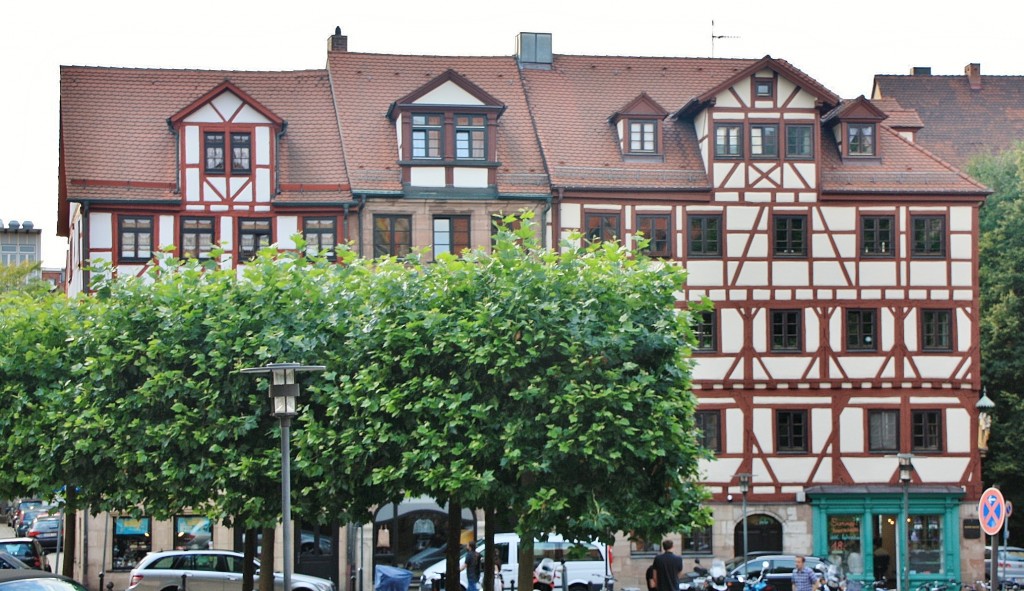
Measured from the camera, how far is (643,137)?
4962 cm

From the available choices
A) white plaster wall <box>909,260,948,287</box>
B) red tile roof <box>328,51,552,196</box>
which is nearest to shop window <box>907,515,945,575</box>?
white plaster wall <box>909,260,948,287</box>

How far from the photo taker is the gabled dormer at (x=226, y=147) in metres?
47.2

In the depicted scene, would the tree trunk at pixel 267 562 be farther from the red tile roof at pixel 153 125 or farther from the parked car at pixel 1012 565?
the parked car at pixel 1012 565

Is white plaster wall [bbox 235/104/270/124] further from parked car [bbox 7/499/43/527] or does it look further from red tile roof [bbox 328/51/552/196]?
parked car [bbox 7/499/43/527]

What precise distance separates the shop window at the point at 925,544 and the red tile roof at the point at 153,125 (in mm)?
18674

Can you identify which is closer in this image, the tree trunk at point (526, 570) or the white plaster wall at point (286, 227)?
the tree trunk at point (526, 570)

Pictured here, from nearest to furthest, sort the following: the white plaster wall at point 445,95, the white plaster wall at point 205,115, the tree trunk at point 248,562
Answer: the tree trunk at point 248,562
the white plaster wall at point 205,115
the white plaster wall at point 445,95

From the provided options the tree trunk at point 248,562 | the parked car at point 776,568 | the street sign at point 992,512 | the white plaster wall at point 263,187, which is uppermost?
the white plaster wall at point 263,187

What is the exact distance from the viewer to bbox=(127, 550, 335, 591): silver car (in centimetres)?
3825

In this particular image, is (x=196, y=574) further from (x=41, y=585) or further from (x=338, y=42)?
(x=338, y=42)

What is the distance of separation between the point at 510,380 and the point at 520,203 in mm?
18618

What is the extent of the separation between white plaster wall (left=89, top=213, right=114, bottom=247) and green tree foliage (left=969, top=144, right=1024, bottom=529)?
2662cm

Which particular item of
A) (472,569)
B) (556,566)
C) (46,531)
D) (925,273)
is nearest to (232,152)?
(472,569)

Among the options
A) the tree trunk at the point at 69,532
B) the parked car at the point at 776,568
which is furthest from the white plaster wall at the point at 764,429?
the tree trunk at the point at 69,532
